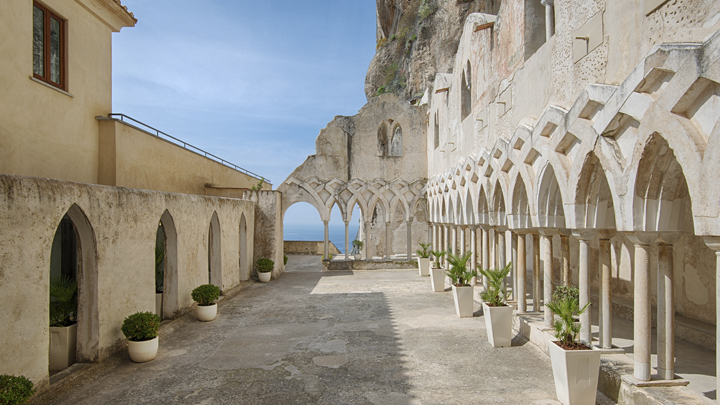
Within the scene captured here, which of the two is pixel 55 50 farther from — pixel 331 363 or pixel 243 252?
pixel 331 363

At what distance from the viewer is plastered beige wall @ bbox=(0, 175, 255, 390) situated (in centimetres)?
533

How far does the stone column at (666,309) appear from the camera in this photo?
205 inches

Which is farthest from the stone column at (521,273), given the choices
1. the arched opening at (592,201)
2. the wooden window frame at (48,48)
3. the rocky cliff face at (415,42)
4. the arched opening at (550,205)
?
the rocky cliff face at (415,42)

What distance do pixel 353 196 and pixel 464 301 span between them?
10.9 metres

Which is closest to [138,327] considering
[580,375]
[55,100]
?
[55,100]

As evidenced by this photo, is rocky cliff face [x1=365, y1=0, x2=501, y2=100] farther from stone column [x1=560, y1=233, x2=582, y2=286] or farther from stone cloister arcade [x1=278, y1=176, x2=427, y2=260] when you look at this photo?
stone column [x1=560, y1=233, x2=582, y2=286]

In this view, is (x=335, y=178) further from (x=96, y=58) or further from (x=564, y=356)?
(x=564, y=356)

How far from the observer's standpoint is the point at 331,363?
744cm

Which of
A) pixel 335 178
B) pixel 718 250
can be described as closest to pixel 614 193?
pixel 718 250

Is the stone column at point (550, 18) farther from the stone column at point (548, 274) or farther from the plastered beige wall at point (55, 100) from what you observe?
the plastered beige wall at point (55, 100)

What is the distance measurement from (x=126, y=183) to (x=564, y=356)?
11.4m

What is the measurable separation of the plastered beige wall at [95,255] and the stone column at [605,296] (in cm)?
812

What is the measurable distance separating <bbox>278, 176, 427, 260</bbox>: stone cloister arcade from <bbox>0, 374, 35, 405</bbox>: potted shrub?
15179 millimetres

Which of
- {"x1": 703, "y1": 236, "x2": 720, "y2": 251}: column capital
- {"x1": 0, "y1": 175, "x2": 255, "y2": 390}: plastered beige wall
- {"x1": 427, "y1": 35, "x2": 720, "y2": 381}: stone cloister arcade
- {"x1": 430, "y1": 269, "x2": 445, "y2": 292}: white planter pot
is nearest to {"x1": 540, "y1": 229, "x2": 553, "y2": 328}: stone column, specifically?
{"x1": 427, "y1": 35, "x2": 720, "y2": 381}: stone cloister arcade
